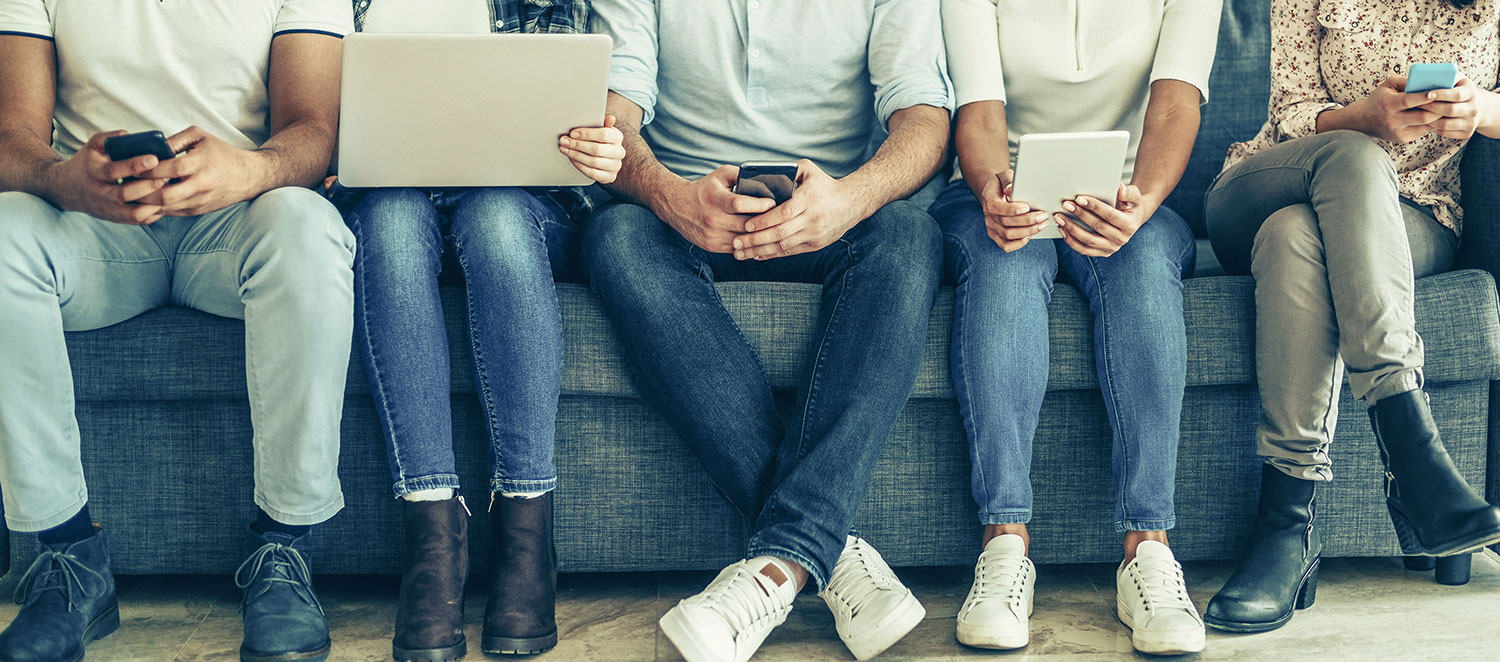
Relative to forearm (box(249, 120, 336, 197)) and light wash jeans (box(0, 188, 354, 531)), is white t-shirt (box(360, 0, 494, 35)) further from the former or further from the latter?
light wash jeans (box(0, 188, 354, 531))

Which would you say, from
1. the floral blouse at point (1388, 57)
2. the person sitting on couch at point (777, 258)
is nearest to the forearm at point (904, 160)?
the person sitting on couch at point (777, 258)

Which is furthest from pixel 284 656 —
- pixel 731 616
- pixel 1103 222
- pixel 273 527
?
pixel 1103 222

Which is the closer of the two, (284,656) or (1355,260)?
(284,656)

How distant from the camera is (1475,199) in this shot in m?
1.54

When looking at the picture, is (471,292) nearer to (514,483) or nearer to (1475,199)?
(514,483)

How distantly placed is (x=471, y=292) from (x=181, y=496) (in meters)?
0.49

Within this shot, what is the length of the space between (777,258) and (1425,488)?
835mm

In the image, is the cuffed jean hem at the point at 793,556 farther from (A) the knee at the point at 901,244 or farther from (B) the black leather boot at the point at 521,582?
(A) the knee at the point at 901,244

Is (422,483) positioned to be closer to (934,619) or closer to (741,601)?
(741,601)

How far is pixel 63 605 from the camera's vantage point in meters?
1.28

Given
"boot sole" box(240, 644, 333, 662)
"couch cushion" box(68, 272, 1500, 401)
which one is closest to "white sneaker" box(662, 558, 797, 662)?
"couch cushion" box(68, 272, 1500, 401)

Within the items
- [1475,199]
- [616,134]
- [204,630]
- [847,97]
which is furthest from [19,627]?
[1475,199]

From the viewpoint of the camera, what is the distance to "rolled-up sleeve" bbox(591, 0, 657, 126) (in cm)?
163

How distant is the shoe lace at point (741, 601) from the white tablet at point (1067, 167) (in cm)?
58
